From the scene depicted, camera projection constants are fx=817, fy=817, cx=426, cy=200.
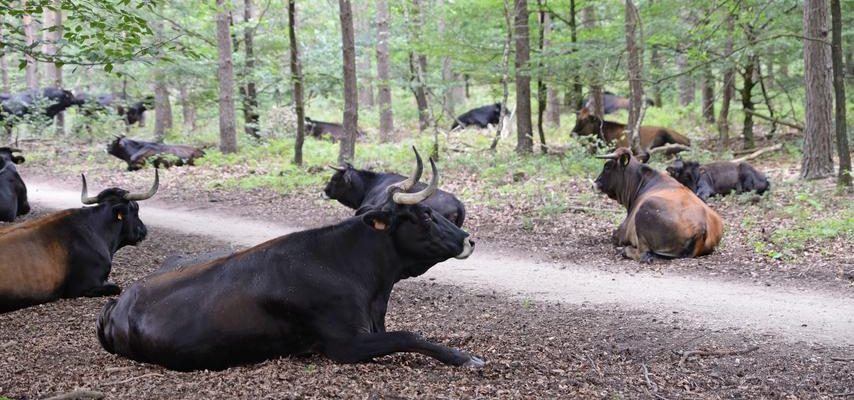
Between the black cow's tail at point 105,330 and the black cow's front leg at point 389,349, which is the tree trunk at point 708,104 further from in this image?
the black cow's tail at point 105,330

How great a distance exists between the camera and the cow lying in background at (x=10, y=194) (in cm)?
1415

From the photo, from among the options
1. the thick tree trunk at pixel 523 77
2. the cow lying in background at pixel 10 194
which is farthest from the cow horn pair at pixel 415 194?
the thick tree trunk at pixel 523 77

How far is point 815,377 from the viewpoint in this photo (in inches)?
242

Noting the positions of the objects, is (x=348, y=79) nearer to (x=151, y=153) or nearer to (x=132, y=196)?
(x=151, y=153)

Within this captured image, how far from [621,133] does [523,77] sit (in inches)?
170

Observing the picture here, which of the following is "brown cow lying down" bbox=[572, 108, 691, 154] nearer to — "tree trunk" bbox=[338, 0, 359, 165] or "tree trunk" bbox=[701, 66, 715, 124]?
"tree trunk" bbox=[701, 66, 715, 124]

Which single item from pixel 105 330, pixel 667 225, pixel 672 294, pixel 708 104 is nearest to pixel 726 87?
pixel 708 104

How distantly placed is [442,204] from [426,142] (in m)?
12.0

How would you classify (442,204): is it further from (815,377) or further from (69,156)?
(69,156)

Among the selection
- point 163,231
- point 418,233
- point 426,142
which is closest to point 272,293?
point 418,233

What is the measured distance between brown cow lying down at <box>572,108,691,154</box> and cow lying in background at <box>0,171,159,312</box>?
1445 cm


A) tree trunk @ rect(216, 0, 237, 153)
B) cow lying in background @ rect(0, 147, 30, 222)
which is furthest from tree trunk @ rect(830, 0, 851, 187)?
tree trunk @ rect(216, 0, 237, 153)

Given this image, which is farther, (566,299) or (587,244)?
(587,244)

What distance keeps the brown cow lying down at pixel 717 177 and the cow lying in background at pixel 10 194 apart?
39.1 ft
